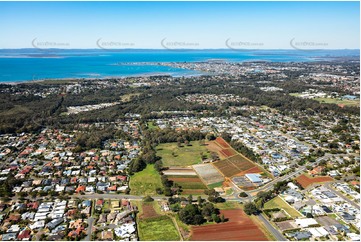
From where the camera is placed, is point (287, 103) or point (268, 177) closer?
point (268, 177)

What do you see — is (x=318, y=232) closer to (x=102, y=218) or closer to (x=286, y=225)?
(x=286, y=225)

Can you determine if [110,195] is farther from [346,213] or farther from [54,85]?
[54,85]

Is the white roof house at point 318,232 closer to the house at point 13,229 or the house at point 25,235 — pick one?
the house at point 25,235

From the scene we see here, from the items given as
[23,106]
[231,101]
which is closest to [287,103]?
[231,101]

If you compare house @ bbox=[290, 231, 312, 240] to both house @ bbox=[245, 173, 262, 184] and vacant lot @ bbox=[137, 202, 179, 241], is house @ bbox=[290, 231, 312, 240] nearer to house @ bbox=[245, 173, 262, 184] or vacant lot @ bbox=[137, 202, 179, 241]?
house @ bbox=[245, 173, 262, 184]

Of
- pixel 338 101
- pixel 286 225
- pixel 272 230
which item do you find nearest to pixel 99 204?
pixel 272 230

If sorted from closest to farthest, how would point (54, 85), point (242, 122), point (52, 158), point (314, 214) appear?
1. point (314, 214)
2. point (52, 158)
3. point (242, 122)
4. point (54, 85)
